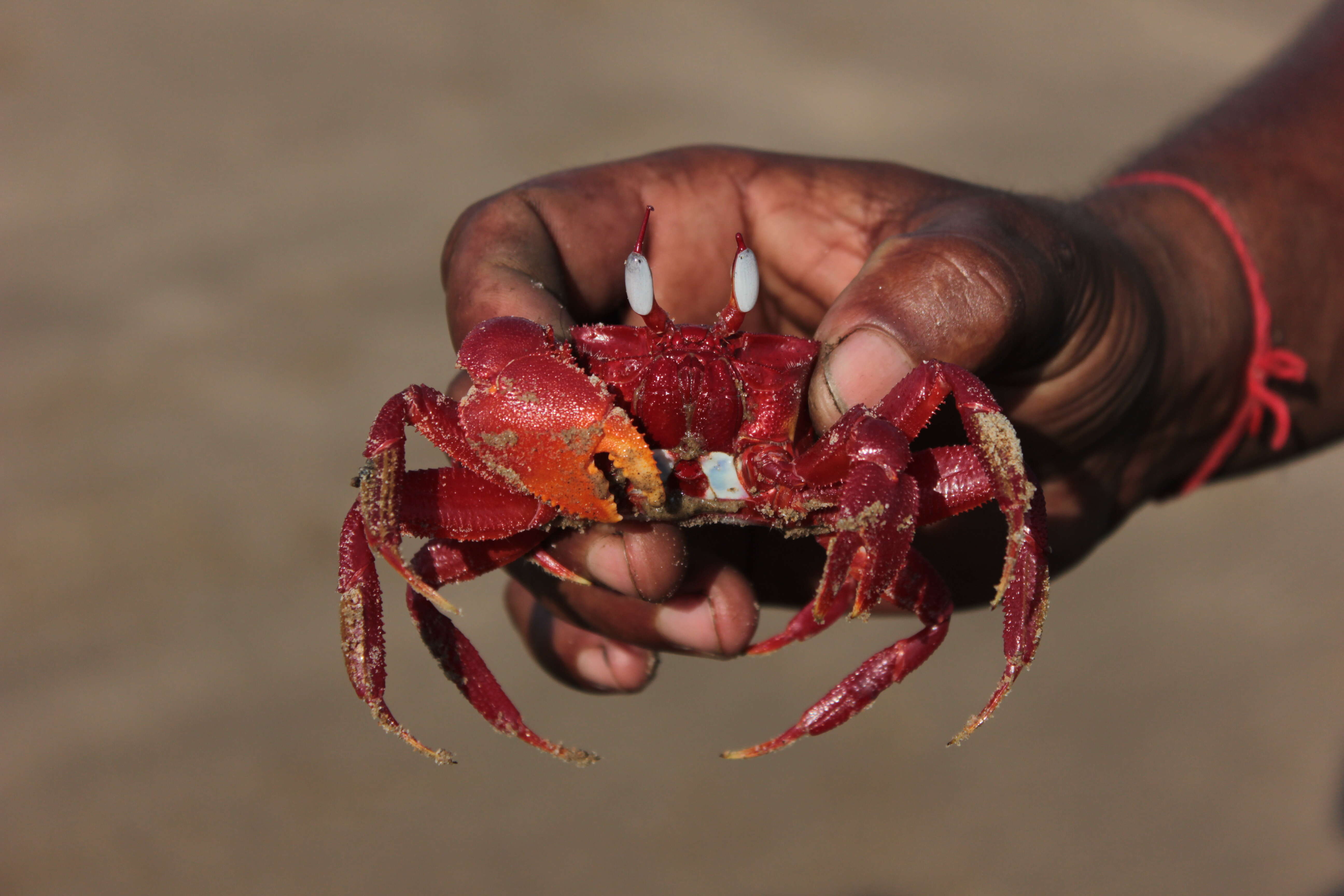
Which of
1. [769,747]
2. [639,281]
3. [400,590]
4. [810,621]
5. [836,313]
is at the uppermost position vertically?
[639,281]

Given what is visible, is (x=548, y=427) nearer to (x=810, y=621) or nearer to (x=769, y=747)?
(x=810, y=621)

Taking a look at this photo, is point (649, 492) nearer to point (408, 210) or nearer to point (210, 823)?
point (210, 823)

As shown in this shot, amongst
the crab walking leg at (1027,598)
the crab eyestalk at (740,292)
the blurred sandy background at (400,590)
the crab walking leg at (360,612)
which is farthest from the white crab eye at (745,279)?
the blurred sandy background at (400,590)

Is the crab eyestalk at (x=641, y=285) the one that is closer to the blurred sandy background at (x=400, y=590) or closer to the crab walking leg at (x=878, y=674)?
the crab walking leg at (x=878, y=674)

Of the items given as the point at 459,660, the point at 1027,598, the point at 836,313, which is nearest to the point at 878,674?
the point at 1027,598

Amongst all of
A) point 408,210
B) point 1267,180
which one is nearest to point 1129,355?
point 1267,180

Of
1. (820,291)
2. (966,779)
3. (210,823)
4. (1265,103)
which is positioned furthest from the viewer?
(966,779)

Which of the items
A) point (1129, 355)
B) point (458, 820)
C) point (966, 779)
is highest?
point (1129, 355)
